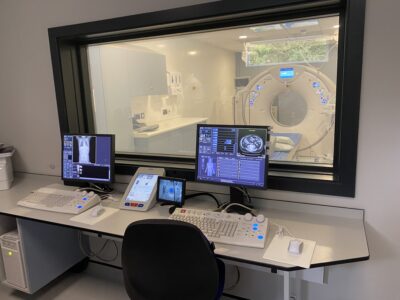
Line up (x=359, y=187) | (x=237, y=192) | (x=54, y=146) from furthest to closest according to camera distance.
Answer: (x=54, y=146), (x=237, y=192), (x=359, y=187)

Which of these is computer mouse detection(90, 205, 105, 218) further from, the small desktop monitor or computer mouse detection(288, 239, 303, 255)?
computer mouse detection(288, 239, 303, 255)

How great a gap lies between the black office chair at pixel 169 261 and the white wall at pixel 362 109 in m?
0.74

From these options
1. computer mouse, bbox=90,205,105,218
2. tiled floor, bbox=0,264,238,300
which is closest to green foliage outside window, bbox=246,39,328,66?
computer mouse, bbox=90,205,105,218

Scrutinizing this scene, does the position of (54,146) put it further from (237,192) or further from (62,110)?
(237,192)

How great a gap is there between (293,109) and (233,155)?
570mm

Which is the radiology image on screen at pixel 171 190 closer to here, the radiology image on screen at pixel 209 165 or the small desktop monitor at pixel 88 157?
the radiology image on screen at pixel 209 165

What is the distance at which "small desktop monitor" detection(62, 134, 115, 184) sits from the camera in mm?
2118

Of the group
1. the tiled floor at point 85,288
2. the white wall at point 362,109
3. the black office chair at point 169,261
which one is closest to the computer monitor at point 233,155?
the white wall at point 362,109

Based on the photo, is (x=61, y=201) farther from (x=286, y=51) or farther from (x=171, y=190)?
(x=286, y=51)

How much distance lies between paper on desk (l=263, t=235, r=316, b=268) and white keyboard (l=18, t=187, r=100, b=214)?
3.71 feet

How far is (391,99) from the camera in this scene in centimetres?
151

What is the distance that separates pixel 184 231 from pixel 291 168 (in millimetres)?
985

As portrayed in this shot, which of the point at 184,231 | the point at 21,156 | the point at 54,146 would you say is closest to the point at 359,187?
the point at 184,231

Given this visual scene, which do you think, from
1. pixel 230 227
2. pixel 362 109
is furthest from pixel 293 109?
pixel 230 227
